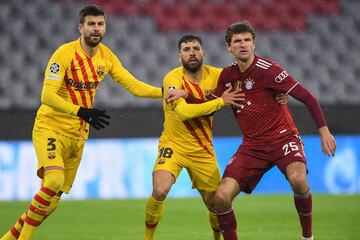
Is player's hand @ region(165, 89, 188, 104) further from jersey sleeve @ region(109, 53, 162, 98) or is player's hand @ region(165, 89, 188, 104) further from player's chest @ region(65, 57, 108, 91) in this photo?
player's chest @ region(65, 57, 108, 91)

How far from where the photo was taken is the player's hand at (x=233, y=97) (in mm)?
6098

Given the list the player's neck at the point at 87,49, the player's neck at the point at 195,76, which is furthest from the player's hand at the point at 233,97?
the player's neck at the point at 87,49

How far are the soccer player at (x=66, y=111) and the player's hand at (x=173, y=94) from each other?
1.49 feet

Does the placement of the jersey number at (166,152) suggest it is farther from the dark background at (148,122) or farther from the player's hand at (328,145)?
the dark background at (148,122)

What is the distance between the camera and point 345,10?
44.4ft

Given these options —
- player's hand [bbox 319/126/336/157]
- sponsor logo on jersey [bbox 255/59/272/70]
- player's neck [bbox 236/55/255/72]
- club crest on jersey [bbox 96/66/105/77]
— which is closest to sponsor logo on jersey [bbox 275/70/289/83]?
sponsor logo on jersey [bbox 255/59/272/70]

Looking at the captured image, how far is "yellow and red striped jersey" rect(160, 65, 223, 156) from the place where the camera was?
651 cm

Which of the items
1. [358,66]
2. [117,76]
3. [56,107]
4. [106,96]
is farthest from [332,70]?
[56,107]

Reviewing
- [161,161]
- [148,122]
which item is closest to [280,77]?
[161,161]

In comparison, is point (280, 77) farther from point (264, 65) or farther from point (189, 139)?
point (189, 139)

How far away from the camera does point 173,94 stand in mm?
6219

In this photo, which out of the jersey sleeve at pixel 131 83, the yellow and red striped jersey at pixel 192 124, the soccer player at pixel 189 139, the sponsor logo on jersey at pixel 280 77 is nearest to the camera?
the sponsor logo on jersey at pixel 280 77

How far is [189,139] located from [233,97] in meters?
0.66

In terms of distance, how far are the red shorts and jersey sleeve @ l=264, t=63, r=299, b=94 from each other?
1.36 feet
